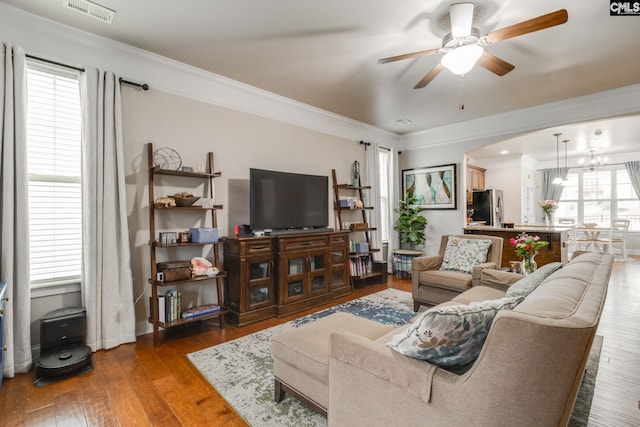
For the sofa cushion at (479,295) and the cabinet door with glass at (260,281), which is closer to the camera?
the sofa cushion at (479,295)

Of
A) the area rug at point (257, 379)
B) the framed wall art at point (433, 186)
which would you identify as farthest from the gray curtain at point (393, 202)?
the area rug at point (257, 379)

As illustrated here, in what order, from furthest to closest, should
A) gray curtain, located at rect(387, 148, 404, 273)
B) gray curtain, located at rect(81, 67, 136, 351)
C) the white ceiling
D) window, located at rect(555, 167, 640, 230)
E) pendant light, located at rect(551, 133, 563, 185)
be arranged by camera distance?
window, located at rect(555, 167, 640, 230), pendant light, located at rect(551, 133, 563, 185), gray curtain, located at rect(387, 148, 404, 273), gray curtain, located at rect(81, 67, 136, 351), the white ceiling

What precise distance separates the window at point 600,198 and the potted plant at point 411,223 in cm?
626

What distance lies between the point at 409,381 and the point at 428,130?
5.38 meters

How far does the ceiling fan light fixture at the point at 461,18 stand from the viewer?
2.21 m

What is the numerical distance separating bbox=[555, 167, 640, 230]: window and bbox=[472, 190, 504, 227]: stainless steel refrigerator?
3.30m

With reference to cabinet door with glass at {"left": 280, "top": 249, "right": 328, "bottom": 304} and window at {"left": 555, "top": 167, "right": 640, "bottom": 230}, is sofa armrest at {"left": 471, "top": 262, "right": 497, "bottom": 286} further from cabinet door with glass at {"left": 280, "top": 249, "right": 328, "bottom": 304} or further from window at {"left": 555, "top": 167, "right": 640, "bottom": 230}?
window at {"left": 555, "top": 167, "right": 640, "bottom": 230}

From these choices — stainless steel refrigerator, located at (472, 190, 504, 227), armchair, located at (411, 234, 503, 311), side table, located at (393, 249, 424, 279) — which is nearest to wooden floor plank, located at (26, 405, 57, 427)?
armchair, located at (411, 234, 503, 311)

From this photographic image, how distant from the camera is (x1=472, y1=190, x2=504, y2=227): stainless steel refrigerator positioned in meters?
7.17

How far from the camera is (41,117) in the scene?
8.37 feet

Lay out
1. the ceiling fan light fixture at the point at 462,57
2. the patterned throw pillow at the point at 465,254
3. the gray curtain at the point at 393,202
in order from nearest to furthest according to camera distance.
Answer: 1. the ceiling fan light fixture at the point at 462,57
2. the patterned throw pillow at the point at 465,254
3. the gray curtain at the point at 393,202

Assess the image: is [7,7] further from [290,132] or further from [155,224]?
[290,132]

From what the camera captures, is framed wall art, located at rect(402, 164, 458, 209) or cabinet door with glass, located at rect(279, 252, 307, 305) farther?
framed wall art, located at rect(402, 164, 458, 209)

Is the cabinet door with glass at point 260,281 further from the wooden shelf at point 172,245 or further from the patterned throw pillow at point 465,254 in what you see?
the patterned throw pillow at point 465,254
